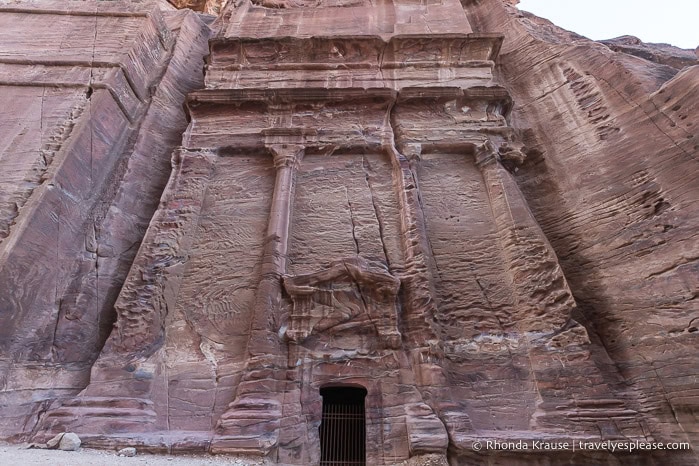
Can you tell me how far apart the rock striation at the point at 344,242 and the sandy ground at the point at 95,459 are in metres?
0.12

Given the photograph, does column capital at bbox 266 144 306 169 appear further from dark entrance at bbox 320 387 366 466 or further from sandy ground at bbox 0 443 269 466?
sandy ground at bbox 0 443 269 466

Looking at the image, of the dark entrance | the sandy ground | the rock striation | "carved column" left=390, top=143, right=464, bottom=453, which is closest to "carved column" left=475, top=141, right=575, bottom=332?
the rock striation

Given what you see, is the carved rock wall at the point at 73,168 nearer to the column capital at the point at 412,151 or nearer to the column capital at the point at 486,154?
the column capital at the point at 412,151

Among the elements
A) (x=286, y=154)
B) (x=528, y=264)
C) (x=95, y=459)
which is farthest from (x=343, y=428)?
(x=286, y=154)

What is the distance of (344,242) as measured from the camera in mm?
6508

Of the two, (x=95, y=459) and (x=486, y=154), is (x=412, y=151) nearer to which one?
(x=486, y=154)

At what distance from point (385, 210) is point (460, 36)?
4.66 meters

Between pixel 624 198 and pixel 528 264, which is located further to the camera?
pixel 624 198

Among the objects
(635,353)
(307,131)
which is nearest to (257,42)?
(307,131)

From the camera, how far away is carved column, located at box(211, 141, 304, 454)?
4.50m

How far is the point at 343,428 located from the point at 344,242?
2517 mm

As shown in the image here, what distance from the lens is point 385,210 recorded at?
22.9 ft

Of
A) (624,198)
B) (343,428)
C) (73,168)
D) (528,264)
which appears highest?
(73,168)

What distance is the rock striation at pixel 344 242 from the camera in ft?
15.9
